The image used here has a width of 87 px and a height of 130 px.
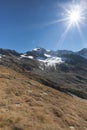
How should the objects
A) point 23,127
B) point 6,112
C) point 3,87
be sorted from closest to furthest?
point 23,127
point 6,112
point 3,87

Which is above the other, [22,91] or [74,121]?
[22,91]

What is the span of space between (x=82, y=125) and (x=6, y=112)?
8.98m

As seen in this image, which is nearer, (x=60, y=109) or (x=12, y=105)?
(x=12, y=105)

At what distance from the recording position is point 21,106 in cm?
2619

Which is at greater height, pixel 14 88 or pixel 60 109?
pixel 14 88

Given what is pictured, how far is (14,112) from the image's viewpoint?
23.5 metres

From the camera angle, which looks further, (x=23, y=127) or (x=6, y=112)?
(x=6, y=112)

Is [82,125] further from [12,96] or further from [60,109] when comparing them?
[12,96]

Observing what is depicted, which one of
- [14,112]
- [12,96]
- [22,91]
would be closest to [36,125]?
[14,112]

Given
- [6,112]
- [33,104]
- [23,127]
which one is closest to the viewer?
[23,127]

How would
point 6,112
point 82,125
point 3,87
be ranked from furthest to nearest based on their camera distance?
1. point 3,87
2. point 82,125
3. point 6,112

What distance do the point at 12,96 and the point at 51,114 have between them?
21.1ft

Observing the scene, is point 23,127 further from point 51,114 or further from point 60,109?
point 60,109

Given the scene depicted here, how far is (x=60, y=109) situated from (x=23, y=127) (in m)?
9.97
